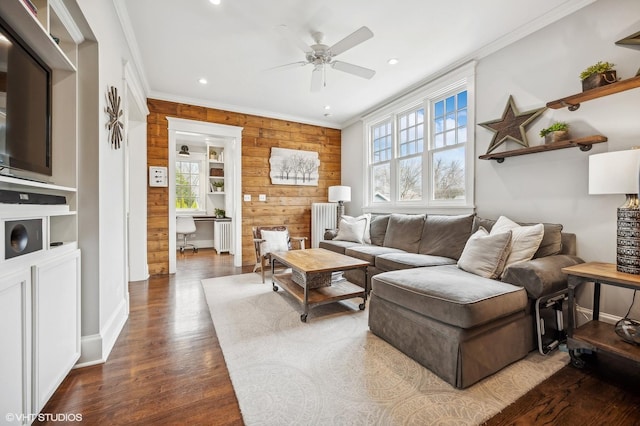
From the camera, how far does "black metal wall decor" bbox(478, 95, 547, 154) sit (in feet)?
8.87

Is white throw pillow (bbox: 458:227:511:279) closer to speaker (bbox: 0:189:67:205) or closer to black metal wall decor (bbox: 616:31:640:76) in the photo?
black metal wall decor (bbox: 616:31:640:76)

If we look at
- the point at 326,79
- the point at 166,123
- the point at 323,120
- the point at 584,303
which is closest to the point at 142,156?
the point at 166,123

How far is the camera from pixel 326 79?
3.75 metres

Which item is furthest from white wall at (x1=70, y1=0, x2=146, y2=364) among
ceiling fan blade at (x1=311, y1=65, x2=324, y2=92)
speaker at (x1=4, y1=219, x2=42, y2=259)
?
ceiling fan blade at (x1=311, y1=65, x2=324, y2=92)

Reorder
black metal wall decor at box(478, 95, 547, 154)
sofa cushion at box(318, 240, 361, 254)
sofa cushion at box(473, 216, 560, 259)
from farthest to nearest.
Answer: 1. sofa cushion at box(318, 240, 361, 254)
2. black metal wall decor at box(478, 95, 547, 154)
3. sofa cushion at box(473, 216, 560, 259)

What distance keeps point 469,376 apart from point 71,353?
7.67 ft

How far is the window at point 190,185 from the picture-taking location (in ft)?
22.4

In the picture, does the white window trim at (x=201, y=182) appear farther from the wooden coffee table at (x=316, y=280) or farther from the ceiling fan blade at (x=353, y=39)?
the ceiling fan blade at (x=353, y=39)

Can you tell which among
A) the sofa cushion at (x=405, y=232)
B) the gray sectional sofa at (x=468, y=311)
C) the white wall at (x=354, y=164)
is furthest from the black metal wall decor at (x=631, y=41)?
the white wall at (x=354, y=164)

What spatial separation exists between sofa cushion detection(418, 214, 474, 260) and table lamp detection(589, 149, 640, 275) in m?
1.35

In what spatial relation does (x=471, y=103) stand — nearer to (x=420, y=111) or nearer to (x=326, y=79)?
(x=420, y=111)

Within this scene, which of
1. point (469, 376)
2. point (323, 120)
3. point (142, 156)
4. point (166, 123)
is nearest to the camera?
point (469, 376)

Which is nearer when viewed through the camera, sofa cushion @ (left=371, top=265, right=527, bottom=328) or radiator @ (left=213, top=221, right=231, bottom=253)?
sofa cushion @ (left=371, top=265, right=527, bottom=328)

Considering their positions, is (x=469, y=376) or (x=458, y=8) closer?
(x=469, y=376)
